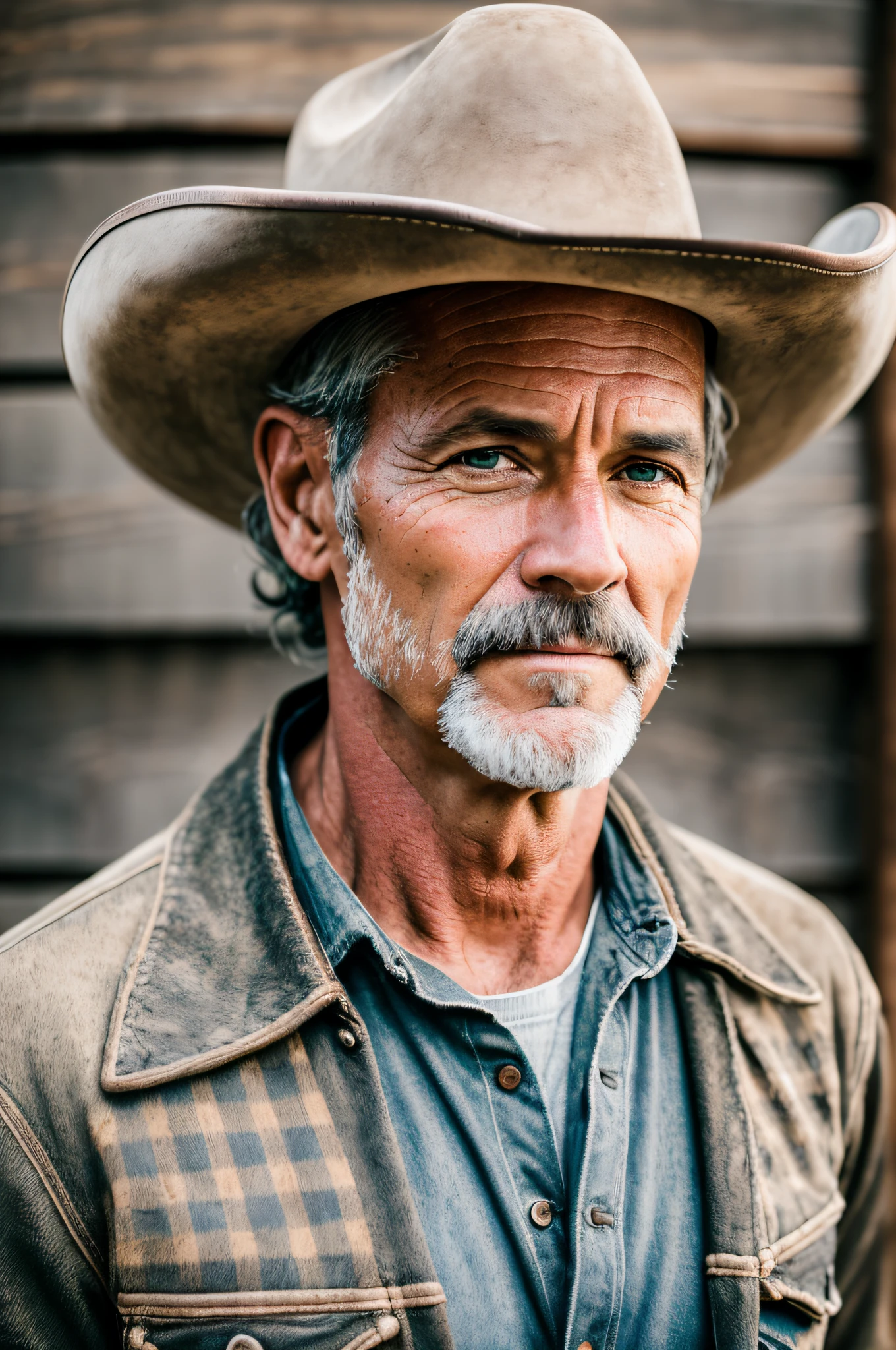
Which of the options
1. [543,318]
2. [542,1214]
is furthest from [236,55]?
[542,1214]

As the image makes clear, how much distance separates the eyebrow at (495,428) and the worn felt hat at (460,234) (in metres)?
0.17

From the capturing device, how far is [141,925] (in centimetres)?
143

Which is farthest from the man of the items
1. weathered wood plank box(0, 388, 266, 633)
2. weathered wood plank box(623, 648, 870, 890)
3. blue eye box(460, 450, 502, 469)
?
weathered wood plank box(623, 648, 870, 890)

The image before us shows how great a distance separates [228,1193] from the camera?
124 centimetres

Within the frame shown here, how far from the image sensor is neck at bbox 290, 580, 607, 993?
59.5 inches

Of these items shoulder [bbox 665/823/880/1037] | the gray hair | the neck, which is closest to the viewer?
the gray hair

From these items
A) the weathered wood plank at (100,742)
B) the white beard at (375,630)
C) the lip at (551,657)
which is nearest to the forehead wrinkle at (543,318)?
the white beard at (375,630)

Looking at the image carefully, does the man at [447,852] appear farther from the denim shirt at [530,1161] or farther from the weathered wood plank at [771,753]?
the weathered wood plank at [771,753]

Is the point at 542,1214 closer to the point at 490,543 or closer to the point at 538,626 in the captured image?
the point at 538,626

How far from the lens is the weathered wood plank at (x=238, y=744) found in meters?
2.21

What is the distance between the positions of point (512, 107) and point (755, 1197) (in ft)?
5.13

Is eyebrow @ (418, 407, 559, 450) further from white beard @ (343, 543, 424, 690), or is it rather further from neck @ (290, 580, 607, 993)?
neck @ (290, 580, 607, 993)

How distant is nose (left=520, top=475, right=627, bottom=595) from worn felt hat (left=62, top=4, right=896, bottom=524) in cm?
28

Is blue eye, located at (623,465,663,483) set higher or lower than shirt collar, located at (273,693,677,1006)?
higher
